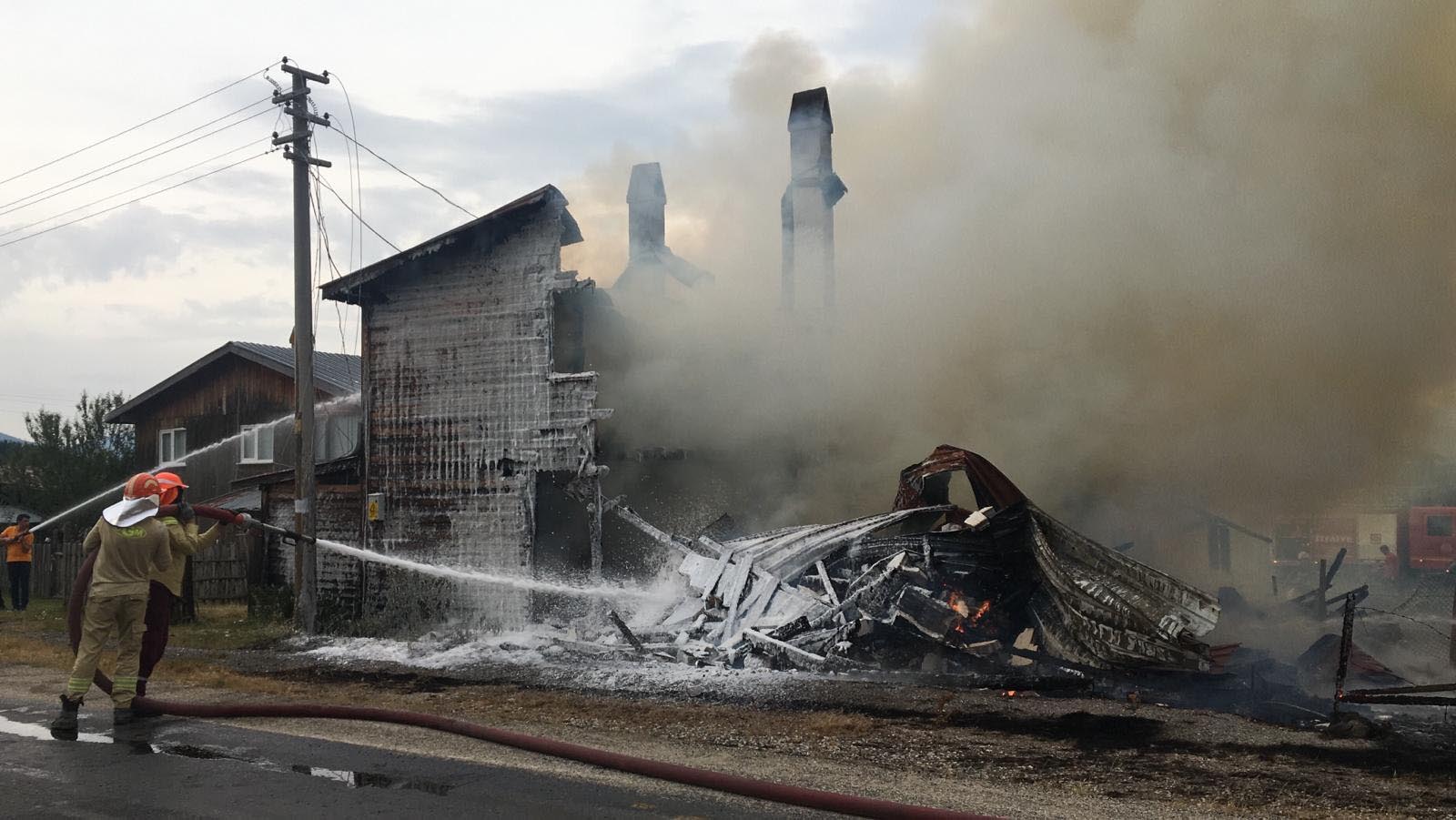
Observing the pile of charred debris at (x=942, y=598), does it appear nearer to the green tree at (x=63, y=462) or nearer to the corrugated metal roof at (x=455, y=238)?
the corrugated metal roof at (x=455, y=238)

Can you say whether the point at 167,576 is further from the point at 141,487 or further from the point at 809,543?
the point at 809,543

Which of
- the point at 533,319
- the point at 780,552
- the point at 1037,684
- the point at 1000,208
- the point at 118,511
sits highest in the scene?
the point at 1000,208

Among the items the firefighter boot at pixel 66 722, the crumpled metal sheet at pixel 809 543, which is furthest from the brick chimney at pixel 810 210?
the firefighter boot at pixel 66 722

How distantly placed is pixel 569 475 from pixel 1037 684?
6950 mm

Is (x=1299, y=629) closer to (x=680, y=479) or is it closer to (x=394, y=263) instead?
(x=680, y=479)

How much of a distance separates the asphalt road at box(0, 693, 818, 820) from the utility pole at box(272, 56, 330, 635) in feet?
24.6

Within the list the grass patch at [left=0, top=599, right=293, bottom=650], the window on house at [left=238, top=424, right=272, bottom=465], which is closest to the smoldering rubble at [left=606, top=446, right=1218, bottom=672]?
the grass patch at [left=0, top=599, right=293, bottom=650]

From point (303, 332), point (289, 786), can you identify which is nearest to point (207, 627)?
point (303, 332)

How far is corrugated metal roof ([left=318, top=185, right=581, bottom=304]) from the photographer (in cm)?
1469

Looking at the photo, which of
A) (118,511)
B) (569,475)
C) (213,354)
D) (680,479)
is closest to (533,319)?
(569,475)

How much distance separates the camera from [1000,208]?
16844 millimetres

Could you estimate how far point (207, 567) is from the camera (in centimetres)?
2033

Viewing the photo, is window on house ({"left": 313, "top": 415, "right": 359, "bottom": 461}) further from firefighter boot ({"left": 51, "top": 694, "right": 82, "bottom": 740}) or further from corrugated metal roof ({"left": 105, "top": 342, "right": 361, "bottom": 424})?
firefighter boot ({"left": 51, "top": 694, "right": 82, "bottom": 740})

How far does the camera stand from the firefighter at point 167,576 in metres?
8.87
